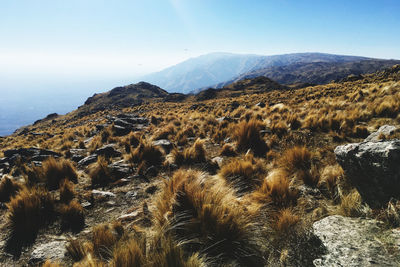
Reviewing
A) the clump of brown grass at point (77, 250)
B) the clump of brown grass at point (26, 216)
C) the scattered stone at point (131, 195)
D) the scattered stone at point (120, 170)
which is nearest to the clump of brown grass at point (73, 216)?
the clump of brown grass at point (26, 216)

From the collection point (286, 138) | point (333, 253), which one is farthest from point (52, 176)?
point (286, 138)

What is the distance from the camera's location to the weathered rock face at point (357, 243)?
1588 millimetres

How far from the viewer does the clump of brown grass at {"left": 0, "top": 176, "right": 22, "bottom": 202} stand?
439 cm

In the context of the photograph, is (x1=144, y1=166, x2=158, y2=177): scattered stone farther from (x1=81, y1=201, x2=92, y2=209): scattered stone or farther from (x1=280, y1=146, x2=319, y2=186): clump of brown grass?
(x1=280, y1=146, x2=319, y2=186): clump of brown grass

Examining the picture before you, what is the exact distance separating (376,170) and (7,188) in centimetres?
755

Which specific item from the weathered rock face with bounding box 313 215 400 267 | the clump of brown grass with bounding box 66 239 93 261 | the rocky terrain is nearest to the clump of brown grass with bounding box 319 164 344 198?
the rocky terrain

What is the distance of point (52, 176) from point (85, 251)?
3779 mm

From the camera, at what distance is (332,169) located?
3.42 metres

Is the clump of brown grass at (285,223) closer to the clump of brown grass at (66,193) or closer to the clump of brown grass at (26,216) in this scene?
the clump of brown grass at (26,216)

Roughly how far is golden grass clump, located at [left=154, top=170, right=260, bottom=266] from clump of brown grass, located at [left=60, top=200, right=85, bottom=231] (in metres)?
1.80

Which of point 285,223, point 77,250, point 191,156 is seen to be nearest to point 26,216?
point 77,250

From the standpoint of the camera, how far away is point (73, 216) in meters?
3.50

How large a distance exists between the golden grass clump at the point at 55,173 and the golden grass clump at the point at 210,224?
399 centimetres

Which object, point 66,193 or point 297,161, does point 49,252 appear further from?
point 297,161
